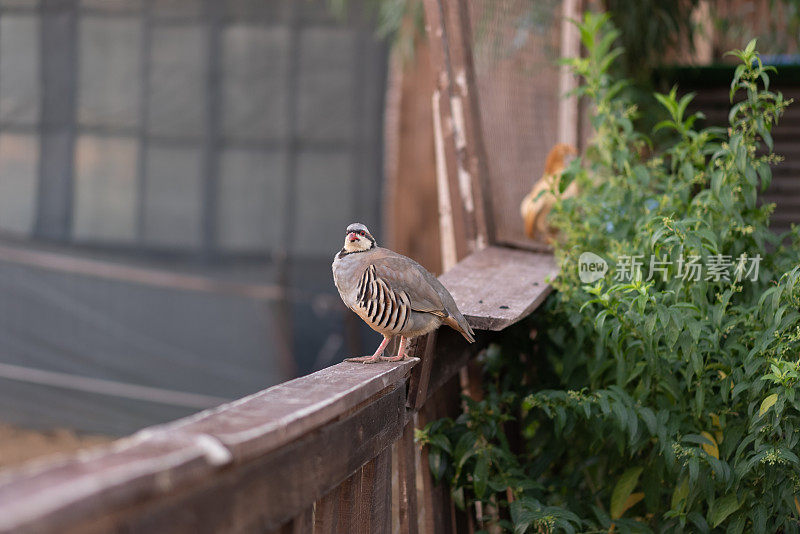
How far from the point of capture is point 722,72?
5.41 metres

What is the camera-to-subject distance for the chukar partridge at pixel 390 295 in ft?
5.91

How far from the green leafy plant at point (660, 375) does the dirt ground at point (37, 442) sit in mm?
5576

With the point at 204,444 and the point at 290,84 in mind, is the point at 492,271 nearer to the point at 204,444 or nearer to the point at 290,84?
the point at 204,444

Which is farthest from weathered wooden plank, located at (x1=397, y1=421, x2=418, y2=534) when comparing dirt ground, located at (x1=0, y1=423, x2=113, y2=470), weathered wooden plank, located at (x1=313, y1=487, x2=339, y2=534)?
dirt ground, located at (x1=0, y1=423, x2=113, y2=470)

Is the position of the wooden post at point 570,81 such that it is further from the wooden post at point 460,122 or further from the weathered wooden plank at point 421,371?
the weathered wooden plank at point 421,371

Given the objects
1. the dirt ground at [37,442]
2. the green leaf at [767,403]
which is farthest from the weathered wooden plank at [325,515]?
the dirt ground at [37,442]

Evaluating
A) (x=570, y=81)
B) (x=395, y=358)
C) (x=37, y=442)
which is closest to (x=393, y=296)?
(x=395, y=358)

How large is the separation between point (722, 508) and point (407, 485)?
0.69 m

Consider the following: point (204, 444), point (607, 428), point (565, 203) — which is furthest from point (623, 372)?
point (204, 444)

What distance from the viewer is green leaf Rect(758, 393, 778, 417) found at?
179 centimetres

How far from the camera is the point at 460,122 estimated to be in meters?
2.97

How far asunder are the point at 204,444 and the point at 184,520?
8cm

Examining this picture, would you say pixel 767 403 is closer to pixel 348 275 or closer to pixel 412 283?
pixel 412 283

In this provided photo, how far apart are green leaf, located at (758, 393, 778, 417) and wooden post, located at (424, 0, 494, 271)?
1280 mm
